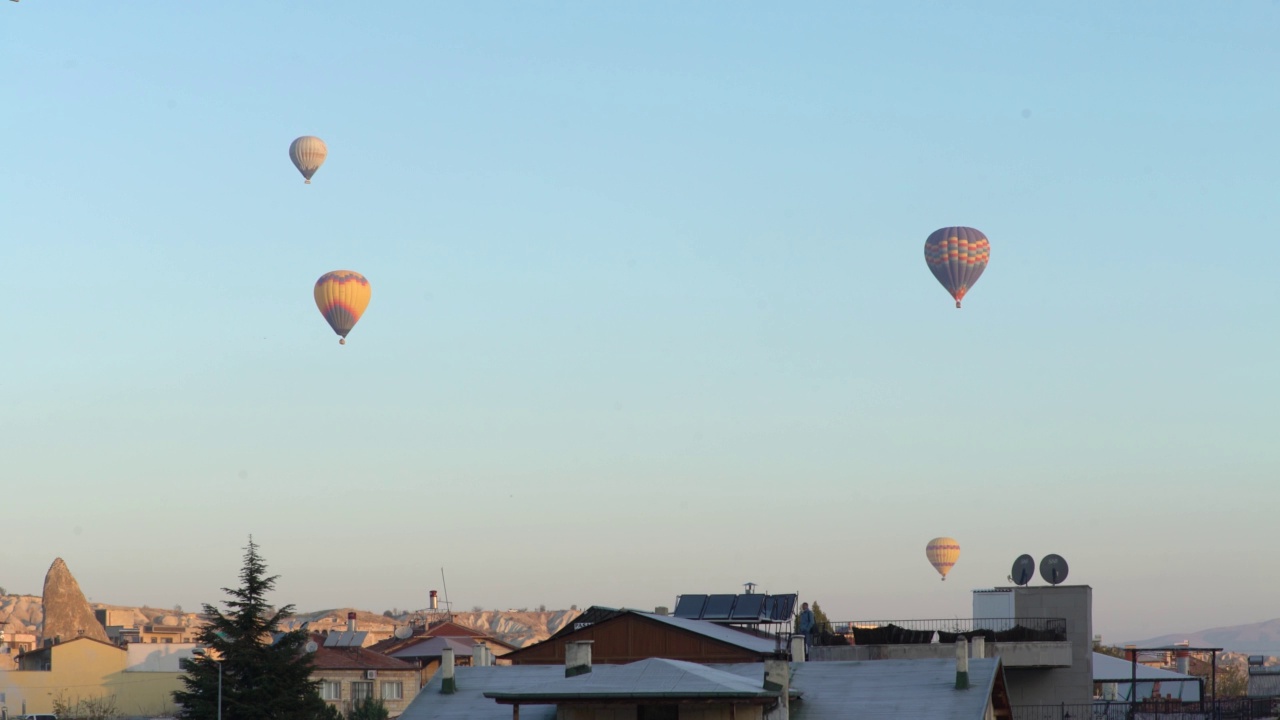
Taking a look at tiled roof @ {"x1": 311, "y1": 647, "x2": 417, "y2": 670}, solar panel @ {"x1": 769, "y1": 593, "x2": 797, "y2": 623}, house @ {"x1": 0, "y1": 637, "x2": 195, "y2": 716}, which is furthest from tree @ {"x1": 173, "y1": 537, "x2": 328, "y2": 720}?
house @ {"x1": 0, "y1": 637, "x2": 195, "y2": 716}

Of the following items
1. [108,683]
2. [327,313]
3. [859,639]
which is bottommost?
[108,683]

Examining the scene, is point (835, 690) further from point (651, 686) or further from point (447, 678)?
point (447, 678)

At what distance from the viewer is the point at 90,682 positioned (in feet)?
365

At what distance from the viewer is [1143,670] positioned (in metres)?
80.6

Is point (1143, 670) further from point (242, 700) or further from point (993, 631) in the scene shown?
point (242, 700)

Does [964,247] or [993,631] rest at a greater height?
[964,247]

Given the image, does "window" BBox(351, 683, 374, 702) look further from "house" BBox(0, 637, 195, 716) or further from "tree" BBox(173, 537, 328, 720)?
"tree" BBox(173, 537, 328, 720)

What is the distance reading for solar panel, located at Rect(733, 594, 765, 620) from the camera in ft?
241

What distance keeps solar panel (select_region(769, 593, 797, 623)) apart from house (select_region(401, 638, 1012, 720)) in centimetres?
2619

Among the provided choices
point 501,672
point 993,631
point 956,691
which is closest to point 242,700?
point 501,672

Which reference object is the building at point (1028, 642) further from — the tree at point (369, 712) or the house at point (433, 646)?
the house at point (433, 646)

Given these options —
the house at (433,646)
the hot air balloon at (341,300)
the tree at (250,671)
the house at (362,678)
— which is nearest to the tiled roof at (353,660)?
the house at (362,678)

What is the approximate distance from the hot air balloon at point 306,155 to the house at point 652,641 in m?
49.6

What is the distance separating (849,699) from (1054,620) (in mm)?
23300
